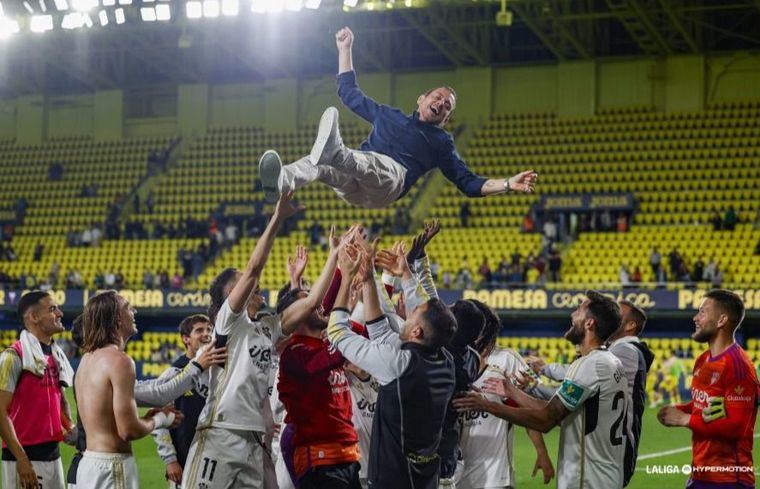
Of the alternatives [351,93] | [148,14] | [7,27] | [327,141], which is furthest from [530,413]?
[7,27]

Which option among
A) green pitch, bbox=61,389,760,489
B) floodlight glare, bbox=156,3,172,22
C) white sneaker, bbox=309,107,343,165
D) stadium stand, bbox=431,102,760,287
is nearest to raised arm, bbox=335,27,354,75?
white sneaker, bbox=309,107,343,165

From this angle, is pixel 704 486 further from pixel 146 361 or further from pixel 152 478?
pixel 146 361

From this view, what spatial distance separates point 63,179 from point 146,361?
1206cm

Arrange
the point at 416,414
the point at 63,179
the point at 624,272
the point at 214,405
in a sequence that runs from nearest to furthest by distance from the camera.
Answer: the point at 416,414 < the point at 214,405 < the point at 624,272 < the point at 63,179

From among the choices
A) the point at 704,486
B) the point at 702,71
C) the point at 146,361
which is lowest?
the point at 146,361

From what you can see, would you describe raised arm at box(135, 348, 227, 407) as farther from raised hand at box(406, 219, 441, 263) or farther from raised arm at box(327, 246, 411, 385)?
raised hand at box(406, 219, 441, 263)

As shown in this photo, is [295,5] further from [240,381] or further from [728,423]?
[728,423]

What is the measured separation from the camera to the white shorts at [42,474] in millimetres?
7859

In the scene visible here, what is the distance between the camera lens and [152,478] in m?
13.0

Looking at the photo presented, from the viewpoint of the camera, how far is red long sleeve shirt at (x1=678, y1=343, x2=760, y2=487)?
22.7 ft

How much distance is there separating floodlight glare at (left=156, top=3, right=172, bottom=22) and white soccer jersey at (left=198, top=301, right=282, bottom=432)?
28336 mm

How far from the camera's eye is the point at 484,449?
7449 millimetres

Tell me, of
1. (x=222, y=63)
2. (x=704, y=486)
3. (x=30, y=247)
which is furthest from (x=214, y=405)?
(x=222, y=63)

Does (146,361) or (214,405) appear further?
(146,361)
